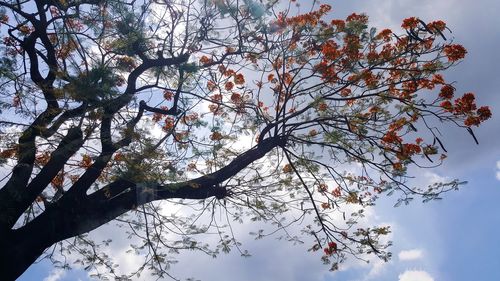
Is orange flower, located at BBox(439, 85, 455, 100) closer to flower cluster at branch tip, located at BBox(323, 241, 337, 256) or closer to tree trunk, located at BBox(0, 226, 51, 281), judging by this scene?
flower cluster at branch tip, located at BBox(323, 241, 337, 256)

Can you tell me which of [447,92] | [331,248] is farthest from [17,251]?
[447,92]

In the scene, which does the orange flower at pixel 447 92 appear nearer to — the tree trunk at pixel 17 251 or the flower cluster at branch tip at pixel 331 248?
the flower cluster at branch tip at pixel 331 248

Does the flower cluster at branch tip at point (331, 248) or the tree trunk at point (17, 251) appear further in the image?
the flower cluster at branch tip at point (331, 248)

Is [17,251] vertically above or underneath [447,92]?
underneath

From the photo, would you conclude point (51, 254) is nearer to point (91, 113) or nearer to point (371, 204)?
point (91, 113)

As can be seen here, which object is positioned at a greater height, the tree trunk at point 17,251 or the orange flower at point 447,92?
the orange flower at point 447,92

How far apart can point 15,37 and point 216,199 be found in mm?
3172

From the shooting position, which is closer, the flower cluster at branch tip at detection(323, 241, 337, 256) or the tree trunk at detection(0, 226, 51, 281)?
the tree trunk at detection(0, 226, 51, 281)

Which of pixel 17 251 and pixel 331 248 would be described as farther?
pixel 331 248

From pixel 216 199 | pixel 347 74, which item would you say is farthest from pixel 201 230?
pixel 347 74

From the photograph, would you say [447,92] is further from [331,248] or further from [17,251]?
[17,251]

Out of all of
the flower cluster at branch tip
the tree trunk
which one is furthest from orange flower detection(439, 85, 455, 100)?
the tree trunk

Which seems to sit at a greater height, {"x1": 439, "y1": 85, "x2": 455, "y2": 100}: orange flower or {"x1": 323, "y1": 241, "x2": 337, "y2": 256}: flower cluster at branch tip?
{"x1": 439, "y1": 85, "x2": 455, "y2": 100}: orange flower

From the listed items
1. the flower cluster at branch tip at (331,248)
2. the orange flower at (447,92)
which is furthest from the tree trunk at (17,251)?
the orange flower at (447,92)
